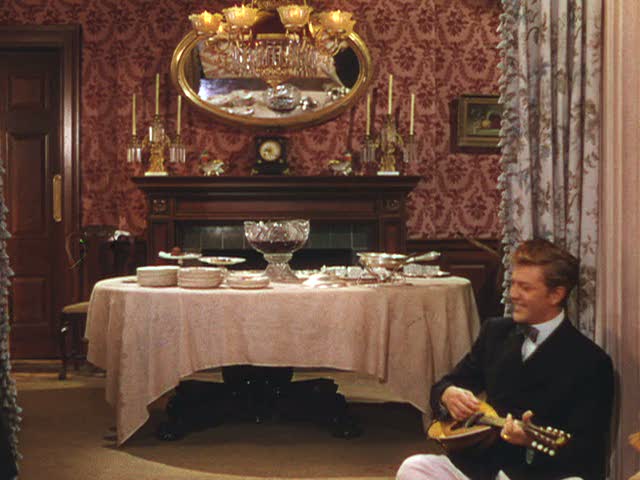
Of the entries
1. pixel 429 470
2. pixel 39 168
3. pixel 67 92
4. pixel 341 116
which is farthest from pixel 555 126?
pixel 39 168

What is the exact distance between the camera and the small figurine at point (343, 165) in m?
6.13

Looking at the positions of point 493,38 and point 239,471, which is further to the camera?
point 493,38

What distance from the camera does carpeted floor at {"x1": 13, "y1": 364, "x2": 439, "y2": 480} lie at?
3.31 metres

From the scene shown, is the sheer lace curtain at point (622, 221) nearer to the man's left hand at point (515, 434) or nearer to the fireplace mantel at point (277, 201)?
the man's left hand at point (515, 434)

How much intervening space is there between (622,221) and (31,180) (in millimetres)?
5027

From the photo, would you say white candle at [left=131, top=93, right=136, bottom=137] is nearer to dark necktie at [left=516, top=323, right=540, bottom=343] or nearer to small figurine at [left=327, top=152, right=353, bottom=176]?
small figurine at [left=327, top=152, right=353, bottom=176]

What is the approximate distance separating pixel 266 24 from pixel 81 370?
2856 millimetres

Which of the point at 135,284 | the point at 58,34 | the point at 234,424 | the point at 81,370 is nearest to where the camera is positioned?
the point at 135,284

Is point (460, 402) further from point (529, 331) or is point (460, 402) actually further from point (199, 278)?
point (199, 278)

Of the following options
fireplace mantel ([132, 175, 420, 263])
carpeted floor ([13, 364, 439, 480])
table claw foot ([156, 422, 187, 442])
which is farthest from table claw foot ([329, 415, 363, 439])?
fireplace mantel ([132, 175, 420, 263])

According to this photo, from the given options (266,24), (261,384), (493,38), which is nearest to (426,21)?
(493,38)

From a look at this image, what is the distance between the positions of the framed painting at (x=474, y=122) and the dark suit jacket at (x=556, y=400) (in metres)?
4.30

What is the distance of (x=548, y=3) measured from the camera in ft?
7.64

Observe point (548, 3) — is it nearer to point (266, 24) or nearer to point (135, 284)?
point (135, 284)
